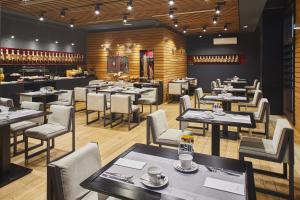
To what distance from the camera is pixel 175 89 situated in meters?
9.60

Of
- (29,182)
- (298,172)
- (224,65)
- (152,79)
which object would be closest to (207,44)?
(224,65)

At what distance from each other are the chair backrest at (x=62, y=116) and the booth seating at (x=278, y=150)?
8.60 feet

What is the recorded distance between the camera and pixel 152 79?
1006cm

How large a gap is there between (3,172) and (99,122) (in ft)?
10.6

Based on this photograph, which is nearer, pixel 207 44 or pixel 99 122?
pixel 99 122

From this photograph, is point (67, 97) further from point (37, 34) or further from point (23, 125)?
point (37, 34)

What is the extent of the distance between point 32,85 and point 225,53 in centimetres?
942

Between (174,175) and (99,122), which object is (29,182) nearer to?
(174,175)

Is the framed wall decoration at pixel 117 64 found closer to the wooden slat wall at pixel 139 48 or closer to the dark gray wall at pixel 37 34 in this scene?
the wooden slat wall at pixel 139 48

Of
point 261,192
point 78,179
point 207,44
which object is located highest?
point 207,44

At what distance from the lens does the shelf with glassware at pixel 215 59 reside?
1251 centimetres

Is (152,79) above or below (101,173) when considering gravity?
above

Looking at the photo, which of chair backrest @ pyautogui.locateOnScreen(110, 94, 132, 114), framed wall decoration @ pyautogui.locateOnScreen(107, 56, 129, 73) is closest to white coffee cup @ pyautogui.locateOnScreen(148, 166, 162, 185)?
chair backrest @ pyautogui.locateOnScreen(110, 94, 132, 114)

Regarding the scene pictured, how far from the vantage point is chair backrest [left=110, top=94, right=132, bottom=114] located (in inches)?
218
